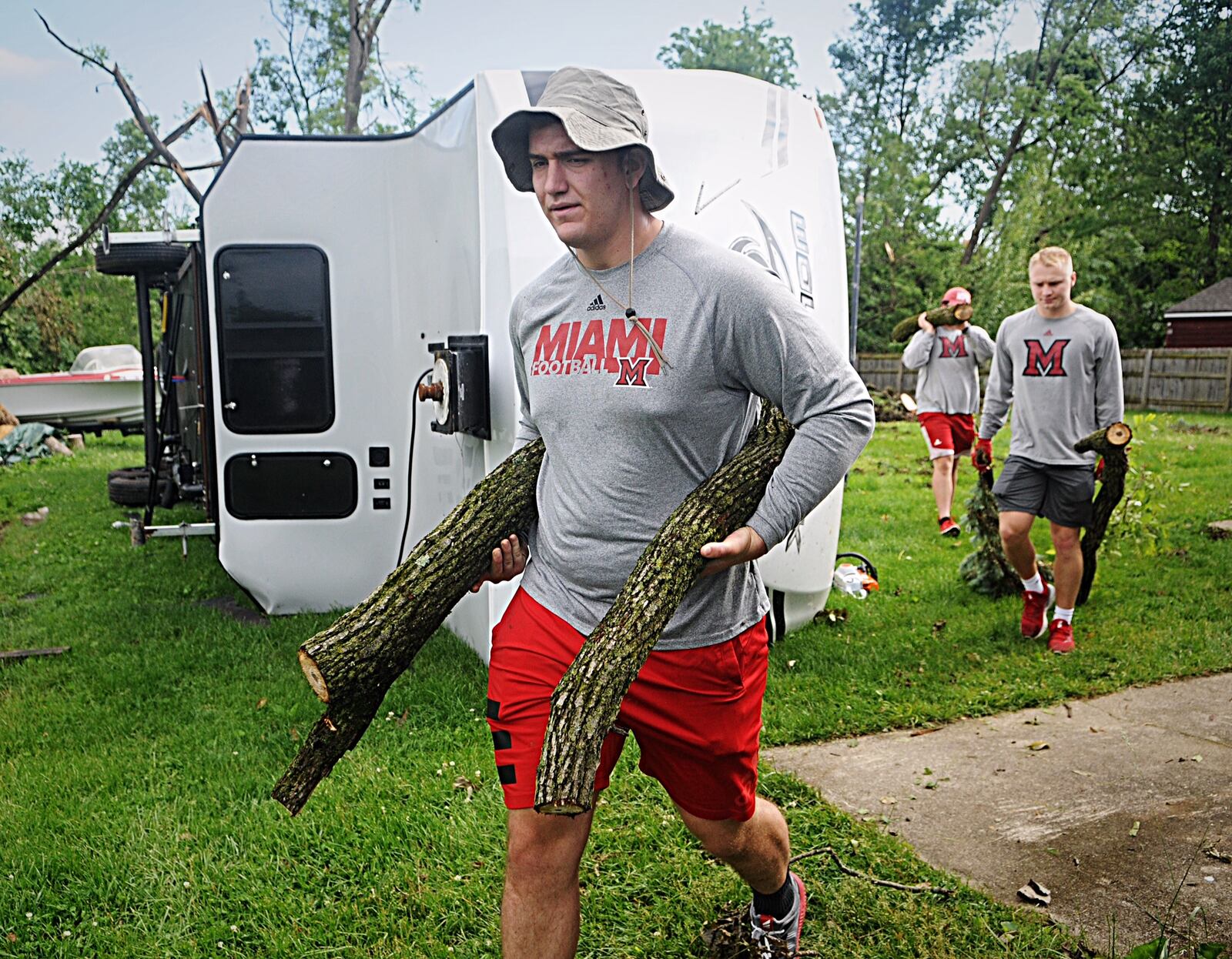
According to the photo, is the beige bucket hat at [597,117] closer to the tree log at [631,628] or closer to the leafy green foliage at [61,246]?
the tree log at [631,628]

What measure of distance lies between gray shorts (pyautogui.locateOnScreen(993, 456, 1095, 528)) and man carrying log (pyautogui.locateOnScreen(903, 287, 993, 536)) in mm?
3287

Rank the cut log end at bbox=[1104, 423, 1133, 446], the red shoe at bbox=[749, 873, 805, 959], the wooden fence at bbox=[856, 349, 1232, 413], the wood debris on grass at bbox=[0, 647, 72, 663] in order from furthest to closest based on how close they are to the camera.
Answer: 1. the wooden fence at bbox=[856, 349, 1232, 413]
2. the wood debris on grass at bbox=[0, 647, 72, 663]
3. the cut log end at bbox=[1104, 423, 1133, 446]
4. the red shoe at bbox=[749, 873, 805, 959]

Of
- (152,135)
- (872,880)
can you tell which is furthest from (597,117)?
(152,135)

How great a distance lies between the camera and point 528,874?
2.40 meters

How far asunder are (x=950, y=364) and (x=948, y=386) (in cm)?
20

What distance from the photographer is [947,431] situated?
31.0 ft

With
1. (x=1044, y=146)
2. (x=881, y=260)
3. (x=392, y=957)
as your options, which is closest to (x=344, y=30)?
(x=881, y=260)

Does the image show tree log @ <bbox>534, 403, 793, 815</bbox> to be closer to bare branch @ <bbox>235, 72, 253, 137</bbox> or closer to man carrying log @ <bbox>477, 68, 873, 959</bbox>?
man carrying log @ <bbox>477, 68, 873, 959</bbox>

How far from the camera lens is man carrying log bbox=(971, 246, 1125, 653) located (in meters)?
5.92

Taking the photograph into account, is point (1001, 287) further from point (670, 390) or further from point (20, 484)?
point (670, 390)

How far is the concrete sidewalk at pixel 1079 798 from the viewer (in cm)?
334

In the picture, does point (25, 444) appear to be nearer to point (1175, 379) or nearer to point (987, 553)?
point (987, 553)

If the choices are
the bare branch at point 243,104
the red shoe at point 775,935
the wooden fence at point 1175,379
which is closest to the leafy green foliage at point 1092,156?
the wooden fence at point 1175,379

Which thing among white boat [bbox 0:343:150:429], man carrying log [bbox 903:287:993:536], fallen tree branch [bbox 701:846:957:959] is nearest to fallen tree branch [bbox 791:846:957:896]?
fallen tree branch [bbox 701:846:957:959]
